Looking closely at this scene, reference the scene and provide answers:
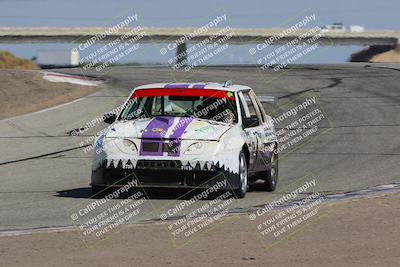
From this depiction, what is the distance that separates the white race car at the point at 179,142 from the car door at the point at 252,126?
1 cm

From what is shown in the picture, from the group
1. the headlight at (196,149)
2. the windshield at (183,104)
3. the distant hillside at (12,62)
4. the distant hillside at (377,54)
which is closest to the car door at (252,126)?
the windshield at (183,104)

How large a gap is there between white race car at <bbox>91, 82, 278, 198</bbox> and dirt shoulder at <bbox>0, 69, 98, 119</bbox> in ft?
32.3

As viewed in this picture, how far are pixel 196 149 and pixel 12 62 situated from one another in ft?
266

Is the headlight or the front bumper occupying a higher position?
the headlight

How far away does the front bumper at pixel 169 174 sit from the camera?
1137 centimetres

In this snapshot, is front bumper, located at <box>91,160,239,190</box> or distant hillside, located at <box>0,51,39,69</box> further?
distant hillside, located at <box>0,51,39,69</box>

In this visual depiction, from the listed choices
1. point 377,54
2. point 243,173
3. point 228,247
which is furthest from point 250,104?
point 377,54

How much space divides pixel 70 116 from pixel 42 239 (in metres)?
13.4

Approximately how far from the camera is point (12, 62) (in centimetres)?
9044

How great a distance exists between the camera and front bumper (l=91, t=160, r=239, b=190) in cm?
1137

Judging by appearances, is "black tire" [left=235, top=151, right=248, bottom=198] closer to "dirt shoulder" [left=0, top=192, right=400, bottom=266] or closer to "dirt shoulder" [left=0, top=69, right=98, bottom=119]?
"dirt shoulder" [left=0, top=192, right=400, bottom=266]

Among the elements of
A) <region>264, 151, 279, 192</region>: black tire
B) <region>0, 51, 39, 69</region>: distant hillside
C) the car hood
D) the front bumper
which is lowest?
<region>0, 51, 39, 69</region>: distant hillside

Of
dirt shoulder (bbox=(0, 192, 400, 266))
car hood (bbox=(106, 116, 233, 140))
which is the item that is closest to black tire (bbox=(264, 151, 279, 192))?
car hood (bbox=(106, 116, 233, 140))

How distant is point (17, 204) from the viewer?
11.4 meters
